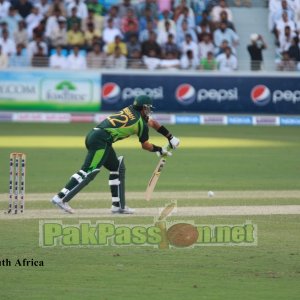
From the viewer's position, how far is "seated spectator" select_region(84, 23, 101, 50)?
29906mm

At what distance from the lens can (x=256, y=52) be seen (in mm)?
30344

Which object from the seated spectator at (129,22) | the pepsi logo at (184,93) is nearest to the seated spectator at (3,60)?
the seated spectator at (129,22)

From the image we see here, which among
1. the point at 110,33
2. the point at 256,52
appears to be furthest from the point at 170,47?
the point at 256,52

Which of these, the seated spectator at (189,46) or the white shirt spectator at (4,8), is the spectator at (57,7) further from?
the seated spectator at (189,46)

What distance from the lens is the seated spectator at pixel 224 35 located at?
100 feet

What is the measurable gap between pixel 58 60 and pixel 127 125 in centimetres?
1663

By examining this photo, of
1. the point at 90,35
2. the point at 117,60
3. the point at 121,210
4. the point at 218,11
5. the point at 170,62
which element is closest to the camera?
the point at 121,210

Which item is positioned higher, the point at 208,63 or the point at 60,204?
the point at 208,63

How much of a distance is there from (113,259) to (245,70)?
68.5 feet

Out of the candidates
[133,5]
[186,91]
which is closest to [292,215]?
[186,91]

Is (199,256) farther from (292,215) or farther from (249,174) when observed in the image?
(249,174)

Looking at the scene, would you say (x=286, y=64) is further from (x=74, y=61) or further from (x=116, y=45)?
(x=74, y=61)

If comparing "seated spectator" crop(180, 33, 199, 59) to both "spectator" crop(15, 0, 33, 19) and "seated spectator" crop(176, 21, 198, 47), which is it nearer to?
"seated spectator" crop(176, 21, 198, 47)

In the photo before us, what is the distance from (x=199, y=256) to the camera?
1027 centimetres
